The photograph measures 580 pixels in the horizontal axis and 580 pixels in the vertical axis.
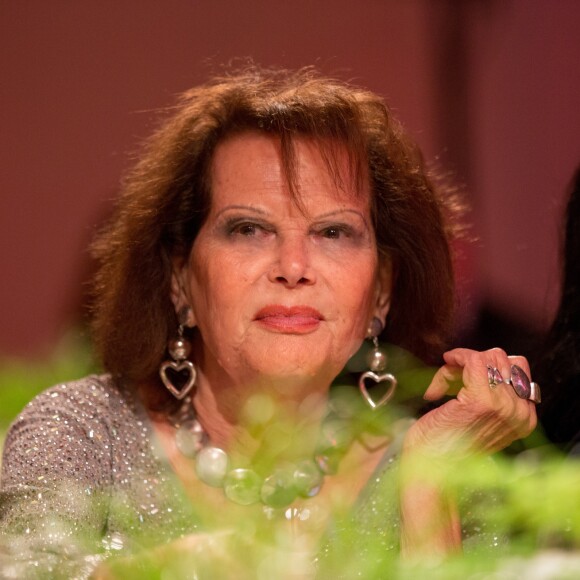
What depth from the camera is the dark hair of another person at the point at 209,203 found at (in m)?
Answer: 1.98

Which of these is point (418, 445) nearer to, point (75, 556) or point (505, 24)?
point (75, 556)

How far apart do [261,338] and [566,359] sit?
0.67m

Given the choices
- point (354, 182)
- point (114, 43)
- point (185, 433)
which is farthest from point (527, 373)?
point (114, 43)

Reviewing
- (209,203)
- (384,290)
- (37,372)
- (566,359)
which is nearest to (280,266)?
(209,203)

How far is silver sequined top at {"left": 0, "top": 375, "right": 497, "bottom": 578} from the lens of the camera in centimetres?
170

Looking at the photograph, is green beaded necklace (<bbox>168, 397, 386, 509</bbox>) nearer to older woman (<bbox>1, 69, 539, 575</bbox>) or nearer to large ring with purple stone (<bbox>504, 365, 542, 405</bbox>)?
older woman (<bbox>1, 69, 539, 575</bbox>)

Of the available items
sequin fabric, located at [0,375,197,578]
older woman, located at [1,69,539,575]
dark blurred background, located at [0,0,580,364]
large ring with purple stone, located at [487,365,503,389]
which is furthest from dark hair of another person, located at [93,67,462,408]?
dark blurred background, located at [0,0,580,364]

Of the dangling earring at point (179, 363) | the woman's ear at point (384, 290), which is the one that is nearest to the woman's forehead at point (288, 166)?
the woman's ear at point (384, 290)

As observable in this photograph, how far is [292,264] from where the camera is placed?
182 centimetres

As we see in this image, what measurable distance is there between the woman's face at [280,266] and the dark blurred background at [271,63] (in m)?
1.39

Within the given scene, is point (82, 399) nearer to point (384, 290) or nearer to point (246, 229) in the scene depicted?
point (246, 229)

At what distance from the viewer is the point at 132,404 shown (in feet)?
6.77

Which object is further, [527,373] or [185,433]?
[185,433]

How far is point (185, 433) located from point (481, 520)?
609 millimetres
